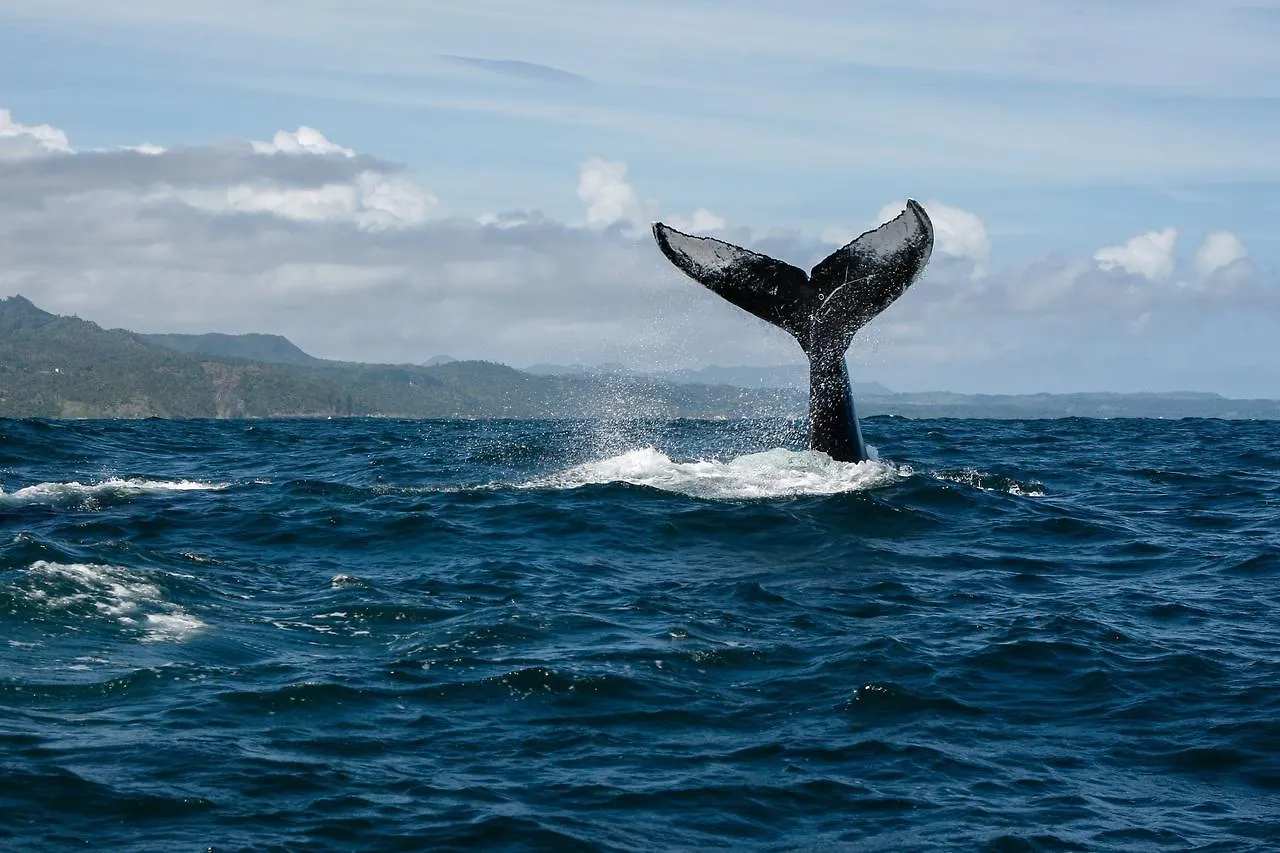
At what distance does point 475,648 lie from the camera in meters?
11.2

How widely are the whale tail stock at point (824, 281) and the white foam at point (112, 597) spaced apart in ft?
23.2

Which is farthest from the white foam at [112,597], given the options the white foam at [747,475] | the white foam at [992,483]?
the white foam at [992,483]

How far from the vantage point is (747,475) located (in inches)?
804

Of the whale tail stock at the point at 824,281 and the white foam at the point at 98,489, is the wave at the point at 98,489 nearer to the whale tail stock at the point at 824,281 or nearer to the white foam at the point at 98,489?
the white foam at the point at 98,489

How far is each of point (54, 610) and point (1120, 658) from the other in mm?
9074

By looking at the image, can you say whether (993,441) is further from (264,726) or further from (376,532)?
(264,726)

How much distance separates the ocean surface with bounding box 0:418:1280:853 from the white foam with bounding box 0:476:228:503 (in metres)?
0.14

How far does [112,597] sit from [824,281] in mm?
9197

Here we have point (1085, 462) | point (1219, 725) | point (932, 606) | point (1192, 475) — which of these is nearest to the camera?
point (1219, 725)

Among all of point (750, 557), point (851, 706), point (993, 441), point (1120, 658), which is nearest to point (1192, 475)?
point (993, 441)

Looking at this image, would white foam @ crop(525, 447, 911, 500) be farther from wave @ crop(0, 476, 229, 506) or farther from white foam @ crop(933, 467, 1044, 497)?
wave @ crop(0, 476, 229, 506)

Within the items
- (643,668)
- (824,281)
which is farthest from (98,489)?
(643,668)

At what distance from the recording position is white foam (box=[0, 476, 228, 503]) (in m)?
19.3

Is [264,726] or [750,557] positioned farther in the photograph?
[750,557]
